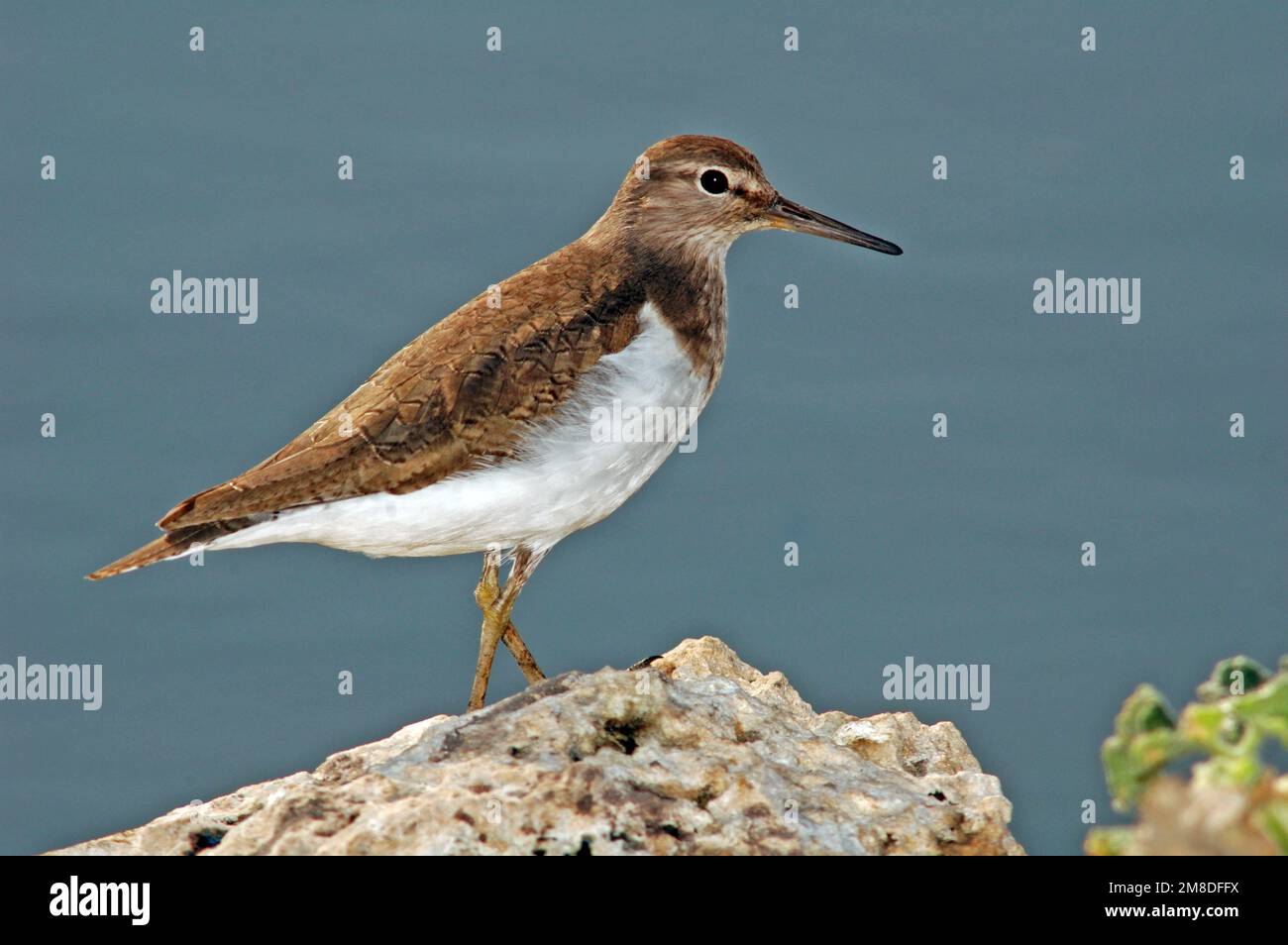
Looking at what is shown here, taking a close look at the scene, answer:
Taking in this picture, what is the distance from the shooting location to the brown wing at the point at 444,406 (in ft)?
26.2

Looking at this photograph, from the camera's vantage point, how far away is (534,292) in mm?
A: 8461

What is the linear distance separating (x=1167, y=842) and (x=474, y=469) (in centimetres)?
489

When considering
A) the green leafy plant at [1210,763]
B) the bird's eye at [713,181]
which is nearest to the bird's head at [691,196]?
the bird's eye at [713,181]

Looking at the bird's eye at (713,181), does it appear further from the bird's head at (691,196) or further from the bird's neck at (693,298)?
the bird's neck at (693,298)

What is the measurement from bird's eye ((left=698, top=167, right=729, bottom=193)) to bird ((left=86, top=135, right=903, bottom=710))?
355 millimetres

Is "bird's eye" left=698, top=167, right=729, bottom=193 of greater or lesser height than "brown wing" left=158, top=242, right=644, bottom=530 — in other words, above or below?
above

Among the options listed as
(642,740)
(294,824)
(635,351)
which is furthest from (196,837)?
(635,351)

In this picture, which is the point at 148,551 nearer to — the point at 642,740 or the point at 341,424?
the point at 341,424

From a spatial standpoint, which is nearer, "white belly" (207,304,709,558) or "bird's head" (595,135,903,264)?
"white belly" (207,304,709,558)

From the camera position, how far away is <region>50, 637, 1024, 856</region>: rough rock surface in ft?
17.3

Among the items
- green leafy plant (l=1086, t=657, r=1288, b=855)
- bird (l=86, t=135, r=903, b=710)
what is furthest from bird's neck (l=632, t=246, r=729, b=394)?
green leafy plant (l=1086, t=657, r=1288, b=855)

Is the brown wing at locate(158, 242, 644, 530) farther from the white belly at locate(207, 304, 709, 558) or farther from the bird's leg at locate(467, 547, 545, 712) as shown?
the bird's leg at locate(467, 547, 545, 712)

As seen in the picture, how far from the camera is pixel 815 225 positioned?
943 cm

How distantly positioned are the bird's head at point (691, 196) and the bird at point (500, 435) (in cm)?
7
